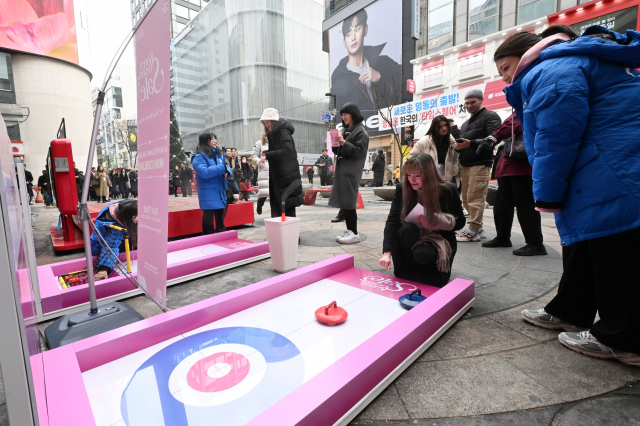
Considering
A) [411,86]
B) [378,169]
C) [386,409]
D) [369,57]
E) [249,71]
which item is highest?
[249,71]

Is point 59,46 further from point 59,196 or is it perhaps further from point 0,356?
point 0,356

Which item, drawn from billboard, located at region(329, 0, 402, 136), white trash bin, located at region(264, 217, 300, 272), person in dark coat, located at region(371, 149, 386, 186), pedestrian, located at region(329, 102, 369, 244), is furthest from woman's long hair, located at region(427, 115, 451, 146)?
billboard, located at region(329, 0, 402, 136)

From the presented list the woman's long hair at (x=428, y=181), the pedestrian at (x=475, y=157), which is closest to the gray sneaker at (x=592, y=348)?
the woman's long hair at (x=428, y=181)

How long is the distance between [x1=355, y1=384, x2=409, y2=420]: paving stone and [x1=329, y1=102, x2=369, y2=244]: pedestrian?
2517 mm

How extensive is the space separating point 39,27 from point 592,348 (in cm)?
2931

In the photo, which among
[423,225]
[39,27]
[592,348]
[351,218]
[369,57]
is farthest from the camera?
[369,57]

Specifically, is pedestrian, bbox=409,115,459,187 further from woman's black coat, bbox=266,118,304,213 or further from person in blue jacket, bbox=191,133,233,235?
person in blue jacket, bbox=191,133,233,235

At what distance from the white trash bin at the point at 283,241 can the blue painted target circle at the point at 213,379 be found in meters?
1.15

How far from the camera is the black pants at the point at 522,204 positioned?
295 cm

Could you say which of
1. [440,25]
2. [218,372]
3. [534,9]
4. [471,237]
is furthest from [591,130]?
[440,25]

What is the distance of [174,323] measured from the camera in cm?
156

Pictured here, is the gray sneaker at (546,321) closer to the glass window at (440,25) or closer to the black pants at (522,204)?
the black pants at (522,204)

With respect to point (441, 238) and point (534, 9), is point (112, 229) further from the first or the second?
point (534, 9)

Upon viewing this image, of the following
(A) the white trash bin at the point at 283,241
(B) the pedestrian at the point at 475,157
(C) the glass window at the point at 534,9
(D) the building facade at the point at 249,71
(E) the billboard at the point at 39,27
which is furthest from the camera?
(D) the building facade at the point at 249,71
